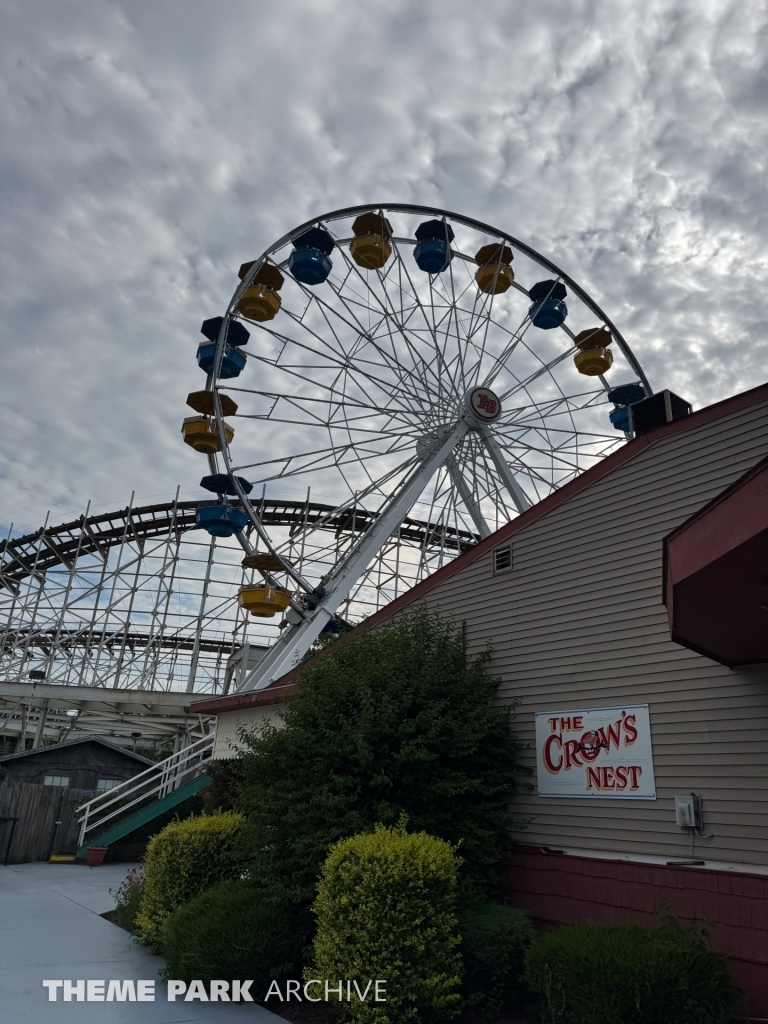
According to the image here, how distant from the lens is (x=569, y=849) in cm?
722

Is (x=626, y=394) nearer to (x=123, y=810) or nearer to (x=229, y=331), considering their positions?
(x=229, y=331)

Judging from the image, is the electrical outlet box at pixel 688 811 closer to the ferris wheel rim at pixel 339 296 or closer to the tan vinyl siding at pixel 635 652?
the tan vinyl siding at pixel 635 652

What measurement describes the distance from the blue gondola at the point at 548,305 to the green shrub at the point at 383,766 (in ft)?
38.8

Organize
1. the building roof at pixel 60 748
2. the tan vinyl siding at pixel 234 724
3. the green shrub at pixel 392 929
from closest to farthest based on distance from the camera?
the green shrub at pixel 392 929 < the tan vinyl siding at pixel 234 724 < the building roof at pixel 60 748

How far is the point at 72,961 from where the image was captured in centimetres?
716

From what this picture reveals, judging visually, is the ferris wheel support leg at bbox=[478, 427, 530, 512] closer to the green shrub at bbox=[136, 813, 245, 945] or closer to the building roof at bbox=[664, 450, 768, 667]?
the green shrub at bbox=[136, 813, 245, 945]

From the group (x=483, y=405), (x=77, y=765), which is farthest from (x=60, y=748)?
(x=483, y=405)

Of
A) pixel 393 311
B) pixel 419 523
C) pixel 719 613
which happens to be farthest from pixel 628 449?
pixel 419 523

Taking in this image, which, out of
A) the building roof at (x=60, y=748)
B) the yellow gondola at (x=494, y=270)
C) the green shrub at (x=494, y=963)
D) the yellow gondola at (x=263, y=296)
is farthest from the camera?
the yellow gondola at (x=494, y=270)

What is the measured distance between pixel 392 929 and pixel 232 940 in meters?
1.68

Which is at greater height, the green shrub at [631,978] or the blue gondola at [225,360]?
the blue gondola at [225,360]

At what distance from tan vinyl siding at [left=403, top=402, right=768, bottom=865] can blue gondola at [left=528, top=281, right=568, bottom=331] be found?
34.4 feet

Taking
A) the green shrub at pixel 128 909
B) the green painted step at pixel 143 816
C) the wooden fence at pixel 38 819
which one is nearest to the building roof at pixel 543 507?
the green shrub at pixel 128 909

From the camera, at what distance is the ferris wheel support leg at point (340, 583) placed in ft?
44.3
